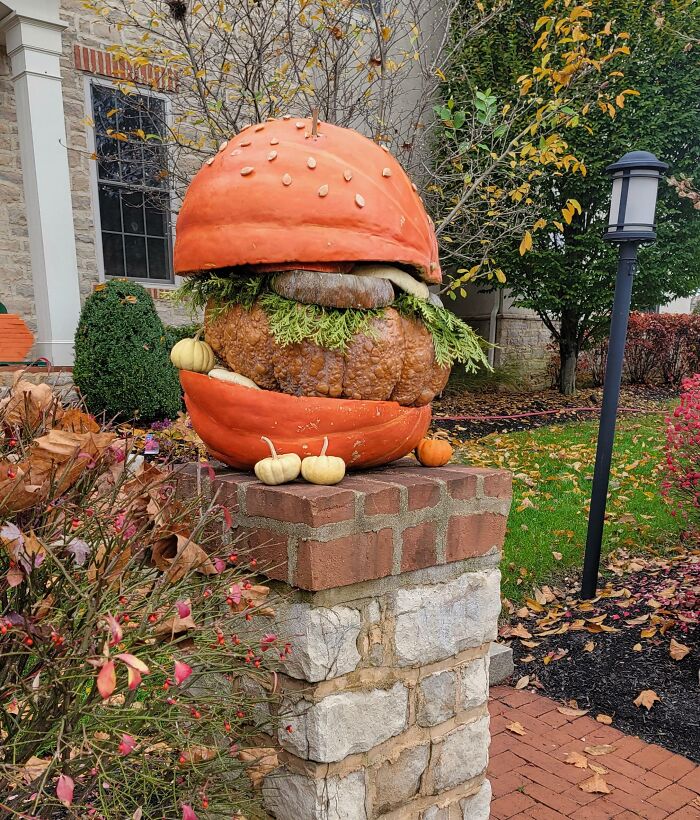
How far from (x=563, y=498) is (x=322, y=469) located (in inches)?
168

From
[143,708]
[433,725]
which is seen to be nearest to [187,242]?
[143,708]

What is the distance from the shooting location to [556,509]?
5.15 metres

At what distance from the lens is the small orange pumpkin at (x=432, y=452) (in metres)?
1.97

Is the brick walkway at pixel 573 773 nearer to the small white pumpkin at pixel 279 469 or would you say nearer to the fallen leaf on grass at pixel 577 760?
the fallen leaf on grass at pixel 577 760

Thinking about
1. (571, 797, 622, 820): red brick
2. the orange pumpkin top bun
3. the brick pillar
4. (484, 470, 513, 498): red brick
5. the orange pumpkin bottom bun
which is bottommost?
(571, 797, 622, 820): red brick

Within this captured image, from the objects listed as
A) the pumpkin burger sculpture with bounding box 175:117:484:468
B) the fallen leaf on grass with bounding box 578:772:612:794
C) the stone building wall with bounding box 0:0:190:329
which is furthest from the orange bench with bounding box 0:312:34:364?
the fallen leaf on grass with bounding box 578:772:612:794

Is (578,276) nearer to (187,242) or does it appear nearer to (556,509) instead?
(556,509)

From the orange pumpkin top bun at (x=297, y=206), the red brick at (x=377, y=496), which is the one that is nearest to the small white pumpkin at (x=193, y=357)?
the orange pumpkin top bun at (x=297, y=206)

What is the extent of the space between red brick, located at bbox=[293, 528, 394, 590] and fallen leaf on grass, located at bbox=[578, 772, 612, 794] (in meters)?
1.53

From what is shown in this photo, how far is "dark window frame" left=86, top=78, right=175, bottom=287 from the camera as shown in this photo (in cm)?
682

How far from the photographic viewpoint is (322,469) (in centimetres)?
160

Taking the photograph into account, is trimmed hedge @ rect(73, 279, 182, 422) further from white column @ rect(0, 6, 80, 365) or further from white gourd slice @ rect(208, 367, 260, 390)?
white gourd slice @ rect(208, 367, 260, 390)

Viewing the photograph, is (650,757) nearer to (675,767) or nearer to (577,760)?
(675,767)

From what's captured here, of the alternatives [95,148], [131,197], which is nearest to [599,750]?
[131,197]
